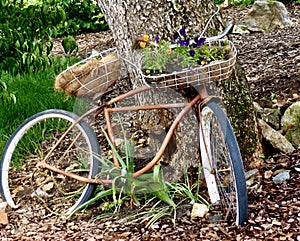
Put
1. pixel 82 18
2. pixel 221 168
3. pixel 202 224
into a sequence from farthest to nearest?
pixel 82 18 → pixel 221 168 → pixel 202 224

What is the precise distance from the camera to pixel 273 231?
2.87 meters

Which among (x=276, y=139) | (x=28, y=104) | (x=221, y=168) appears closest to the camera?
(x=221, y=168)

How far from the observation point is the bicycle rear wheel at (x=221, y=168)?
2.80 metres

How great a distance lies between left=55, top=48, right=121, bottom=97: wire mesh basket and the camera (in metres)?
3.18

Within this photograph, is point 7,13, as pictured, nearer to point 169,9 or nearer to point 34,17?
point 34,17

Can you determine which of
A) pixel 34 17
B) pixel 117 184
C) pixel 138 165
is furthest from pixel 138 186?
pixel 34 17

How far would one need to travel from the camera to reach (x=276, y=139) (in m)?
3.67

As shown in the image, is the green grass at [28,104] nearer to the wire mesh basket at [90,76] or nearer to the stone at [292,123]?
the wire mesh basket at [90,76]

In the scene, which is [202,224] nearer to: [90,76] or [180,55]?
[180,55]

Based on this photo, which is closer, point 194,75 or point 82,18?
point 194,75

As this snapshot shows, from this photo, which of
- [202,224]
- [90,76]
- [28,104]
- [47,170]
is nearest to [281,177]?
[202,224]

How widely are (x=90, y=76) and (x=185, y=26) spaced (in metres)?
0.62

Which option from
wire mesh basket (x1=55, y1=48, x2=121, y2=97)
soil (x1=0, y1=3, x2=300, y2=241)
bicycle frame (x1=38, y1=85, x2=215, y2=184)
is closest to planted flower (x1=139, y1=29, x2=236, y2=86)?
bicycle frame (x1=38, y1=85, x2=215, y2=184)

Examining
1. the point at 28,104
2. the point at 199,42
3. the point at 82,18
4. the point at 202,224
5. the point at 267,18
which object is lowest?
the point at 202,224
